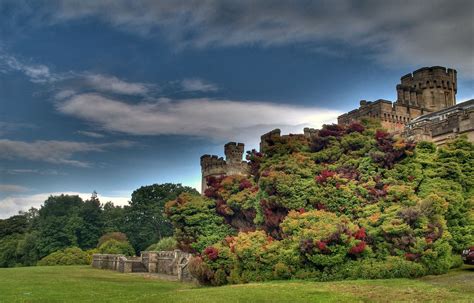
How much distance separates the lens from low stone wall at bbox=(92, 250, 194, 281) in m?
39.3

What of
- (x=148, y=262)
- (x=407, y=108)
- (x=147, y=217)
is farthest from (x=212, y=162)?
(x=147, y=217)

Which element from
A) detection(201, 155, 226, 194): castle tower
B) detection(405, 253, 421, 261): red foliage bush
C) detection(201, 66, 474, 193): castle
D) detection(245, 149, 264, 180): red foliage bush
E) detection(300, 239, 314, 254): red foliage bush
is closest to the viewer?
detection(405, 253, 421, 261): red foliage bush

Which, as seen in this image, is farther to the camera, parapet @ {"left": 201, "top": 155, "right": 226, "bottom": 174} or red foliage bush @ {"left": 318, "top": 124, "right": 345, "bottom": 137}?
parapet @ {"left": 201, "top": 155, "right": 226, "bottom": 174}

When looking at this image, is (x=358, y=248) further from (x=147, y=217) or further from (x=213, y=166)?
(x=147, y=217)

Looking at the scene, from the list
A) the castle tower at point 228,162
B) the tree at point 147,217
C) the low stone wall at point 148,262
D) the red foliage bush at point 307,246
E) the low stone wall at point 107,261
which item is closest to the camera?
the red foliage bush at point 307,246

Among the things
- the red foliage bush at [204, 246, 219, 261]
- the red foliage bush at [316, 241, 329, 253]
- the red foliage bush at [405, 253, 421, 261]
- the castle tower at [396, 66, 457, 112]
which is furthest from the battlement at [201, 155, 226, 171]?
the red foliage bush at [405, 253, 421, 261]

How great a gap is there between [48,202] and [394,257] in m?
102

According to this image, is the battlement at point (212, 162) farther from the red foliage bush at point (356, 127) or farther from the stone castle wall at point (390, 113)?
the red foliage bush at point (356, 127)

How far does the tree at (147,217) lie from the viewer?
270ft

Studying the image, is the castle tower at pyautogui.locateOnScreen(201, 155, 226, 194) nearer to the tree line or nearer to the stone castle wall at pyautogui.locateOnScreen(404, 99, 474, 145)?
the tree line

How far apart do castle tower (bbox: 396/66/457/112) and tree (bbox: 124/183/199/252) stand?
46062mm

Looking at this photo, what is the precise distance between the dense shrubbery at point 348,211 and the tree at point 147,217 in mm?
53057

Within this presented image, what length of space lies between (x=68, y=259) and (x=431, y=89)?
1852 inches

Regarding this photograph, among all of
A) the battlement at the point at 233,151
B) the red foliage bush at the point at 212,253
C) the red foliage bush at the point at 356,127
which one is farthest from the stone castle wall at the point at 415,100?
the red foliage bush at the point at 212,253
